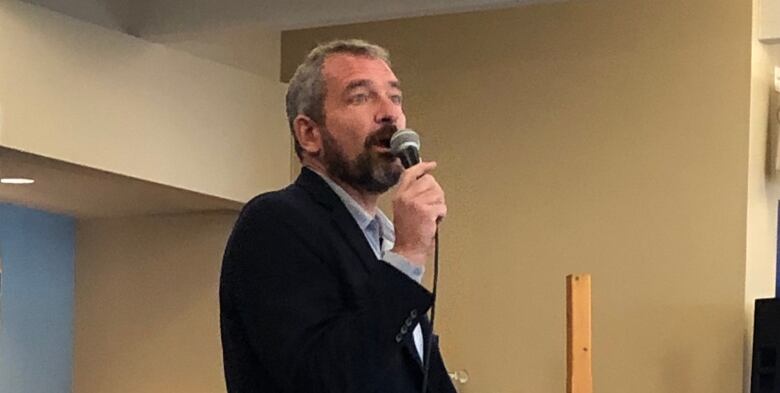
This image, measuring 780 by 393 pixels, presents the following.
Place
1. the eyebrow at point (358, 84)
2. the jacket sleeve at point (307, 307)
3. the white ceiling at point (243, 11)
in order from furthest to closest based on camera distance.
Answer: the white ceiling at point (243, 11)
the eyebrow at point (358, 84)
the jacket sleeve at point (307, 307)

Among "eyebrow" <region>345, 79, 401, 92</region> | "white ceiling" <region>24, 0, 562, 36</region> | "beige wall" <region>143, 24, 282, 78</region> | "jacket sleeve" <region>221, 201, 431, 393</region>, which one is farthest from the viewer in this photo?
"beige wall" <region>143, 24, 282, 78</region>

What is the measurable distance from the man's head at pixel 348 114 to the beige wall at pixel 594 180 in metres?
2.92

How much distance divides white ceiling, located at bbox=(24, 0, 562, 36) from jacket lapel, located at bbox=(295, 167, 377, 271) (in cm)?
245

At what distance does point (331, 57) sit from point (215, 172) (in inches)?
122

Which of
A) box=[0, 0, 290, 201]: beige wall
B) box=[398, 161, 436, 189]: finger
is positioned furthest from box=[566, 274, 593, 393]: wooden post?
box=[398, 161, 436, 189]: finger

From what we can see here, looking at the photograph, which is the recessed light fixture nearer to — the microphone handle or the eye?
the eye

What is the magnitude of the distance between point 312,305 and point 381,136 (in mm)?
268

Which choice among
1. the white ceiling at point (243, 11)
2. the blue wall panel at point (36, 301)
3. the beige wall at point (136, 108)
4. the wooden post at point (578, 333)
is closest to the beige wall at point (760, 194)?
the wooden post at point (578, 333)

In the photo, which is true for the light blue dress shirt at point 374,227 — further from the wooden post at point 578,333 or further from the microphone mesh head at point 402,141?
the wooden post at point 578,333

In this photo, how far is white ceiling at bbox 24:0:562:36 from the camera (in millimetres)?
4188

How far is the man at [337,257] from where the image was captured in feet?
5.03

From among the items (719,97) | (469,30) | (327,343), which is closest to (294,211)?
(327,343)

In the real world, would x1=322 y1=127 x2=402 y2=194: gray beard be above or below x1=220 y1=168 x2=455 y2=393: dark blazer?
above

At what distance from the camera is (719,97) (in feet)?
14.8
